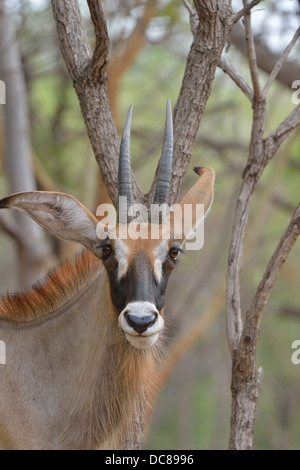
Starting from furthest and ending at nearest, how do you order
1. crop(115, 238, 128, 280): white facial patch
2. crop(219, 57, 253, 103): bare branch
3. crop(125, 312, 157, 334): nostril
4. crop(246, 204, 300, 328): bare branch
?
crop(219, 57, 253, 103): bare branch
crop(246, 204, 300, 328): bare branch
crop(115, 238, 128, 280): white facial patch
crop(125, 312, 157, 334): nostril

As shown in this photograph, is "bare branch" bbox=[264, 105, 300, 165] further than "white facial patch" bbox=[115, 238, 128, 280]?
Yes

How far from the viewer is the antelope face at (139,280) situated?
527 cm

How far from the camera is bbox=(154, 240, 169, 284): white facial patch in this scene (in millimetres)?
5562

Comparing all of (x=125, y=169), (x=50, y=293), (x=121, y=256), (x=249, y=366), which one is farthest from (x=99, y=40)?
(x=249, y=366)

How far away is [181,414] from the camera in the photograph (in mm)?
23281

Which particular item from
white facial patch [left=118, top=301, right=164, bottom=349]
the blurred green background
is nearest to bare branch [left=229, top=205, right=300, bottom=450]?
white facial patch [left=118, top=301, right=164, bottom=349]

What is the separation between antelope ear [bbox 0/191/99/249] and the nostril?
0.95 m

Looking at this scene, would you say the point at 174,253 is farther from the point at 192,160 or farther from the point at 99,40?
the point at 192,160

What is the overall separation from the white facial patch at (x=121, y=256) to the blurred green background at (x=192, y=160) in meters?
4.08

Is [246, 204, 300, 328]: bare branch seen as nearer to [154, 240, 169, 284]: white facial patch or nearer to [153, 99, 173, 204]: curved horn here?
[154, 240, 169, 284]: white facial patch

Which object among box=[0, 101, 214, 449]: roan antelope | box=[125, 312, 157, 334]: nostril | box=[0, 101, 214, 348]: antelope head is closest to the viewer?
box=[125, 312, 157, 334]: nostril

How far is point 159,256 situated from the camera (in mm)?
5645
